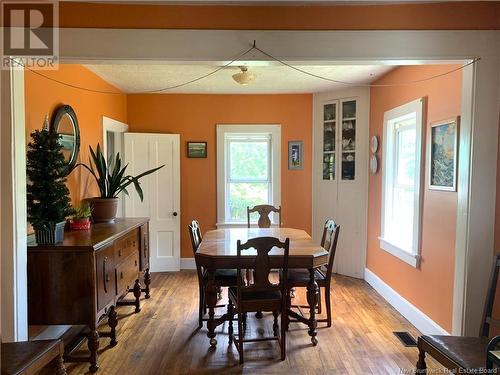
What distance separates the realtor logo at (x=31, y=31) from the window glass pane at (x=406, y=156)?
318 cm

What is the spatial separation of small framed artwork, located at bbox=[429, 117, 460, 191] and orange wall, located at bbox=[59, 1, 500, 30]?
0.72 metres

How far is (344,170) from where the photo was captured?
4520 mm

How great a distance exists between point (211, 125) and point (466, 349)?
393cm

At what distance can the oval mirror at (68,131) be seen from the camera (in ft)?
9.71

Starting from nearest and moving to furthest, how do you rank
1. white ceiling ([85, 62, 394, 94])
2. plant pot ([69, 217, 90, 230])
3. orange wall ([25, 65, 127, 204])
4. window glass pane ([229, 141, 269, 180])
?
1. orange wall ([25, 65, 127, 204])
2. plant pot ([69, 217, 90, 230])
3. white ceiling ([85, 62, 394, 94])
4. window glass pane ([229, 141, 269, 180])

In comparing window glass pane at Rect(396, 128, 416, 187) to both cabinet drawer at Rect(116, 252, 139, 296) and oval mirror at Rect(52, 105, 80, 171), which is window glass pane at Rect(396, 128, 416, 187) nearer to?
cabinet drawer at Rect(116, 252, 139, 296)

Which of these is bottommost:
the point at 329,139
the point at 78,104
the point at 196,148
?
the point at 196,148

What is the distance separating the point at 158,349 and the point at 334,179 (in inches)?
119

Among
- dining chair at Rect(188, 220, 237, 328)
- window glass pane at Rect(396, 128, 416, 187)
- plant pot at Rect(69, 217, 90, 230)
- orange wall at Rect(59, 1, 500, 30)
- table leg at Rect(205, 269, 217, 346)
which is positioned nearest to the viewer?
orange wall at Rect(59, 1, 500, 30)

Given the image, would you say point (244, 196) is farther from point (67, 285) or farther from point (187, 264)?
point (67, 285)

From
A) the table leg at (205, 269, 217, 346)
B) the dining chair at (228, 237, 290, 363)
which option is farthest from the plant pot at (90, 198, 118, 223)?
the dining chair at (228, 237, 290, 363)

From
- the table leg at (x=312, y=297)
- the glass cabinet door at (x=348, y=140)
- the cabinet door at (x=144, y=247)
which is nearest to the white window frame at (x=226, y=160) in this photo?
the glass cabinet door at (x=348, y=140)

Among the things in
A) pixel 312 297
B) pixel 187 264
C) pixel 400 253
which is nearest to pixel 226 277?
pixel 312 297

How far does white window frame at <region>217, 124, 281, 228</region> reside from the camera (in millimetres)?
4887
